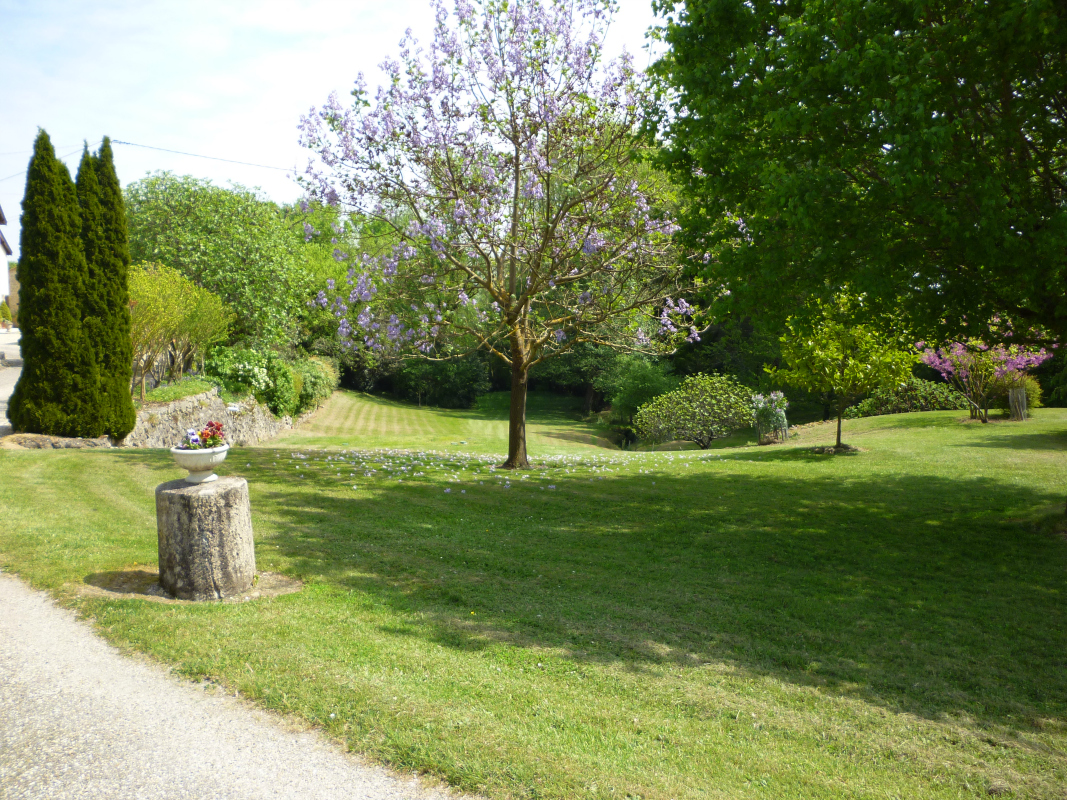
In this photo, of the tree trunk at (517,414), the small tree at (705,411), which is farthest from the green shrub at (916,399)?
the tree trunk at (517,414)

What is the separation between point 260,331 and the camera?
24.8m

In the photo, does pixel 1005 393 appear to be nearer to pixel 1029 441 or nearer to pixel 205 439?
pixel 1029 441

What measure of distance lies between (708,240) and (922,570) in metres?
4.76

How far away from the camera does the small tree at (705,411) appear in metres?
22.5

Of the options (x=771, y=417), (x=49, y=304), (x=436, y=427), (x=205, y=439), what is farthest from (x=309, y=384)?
(x=205, y=439)

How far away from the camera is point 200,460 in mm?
5418

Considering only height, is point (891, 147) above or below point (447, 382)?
above

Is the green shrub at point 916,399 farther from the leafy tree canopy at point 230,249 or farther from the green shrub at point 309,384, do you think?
the leafy tree canopy at point 230,249

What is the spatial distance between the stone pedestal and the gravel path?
998 mm

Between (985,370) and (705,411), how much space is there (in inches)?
317

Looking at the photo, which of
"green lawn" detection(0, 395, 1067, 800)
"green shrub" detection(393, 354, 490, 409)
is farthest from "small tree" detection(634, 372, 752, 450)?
"green shrub" detection(393, 354, 490, 409)

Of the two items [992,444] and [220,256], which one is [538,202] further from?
[220,256]

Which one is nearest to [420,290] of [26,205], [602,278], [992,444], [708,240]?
[602,278]

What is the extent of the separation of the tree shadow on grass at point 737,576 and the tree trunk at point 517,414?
2.04 meters
